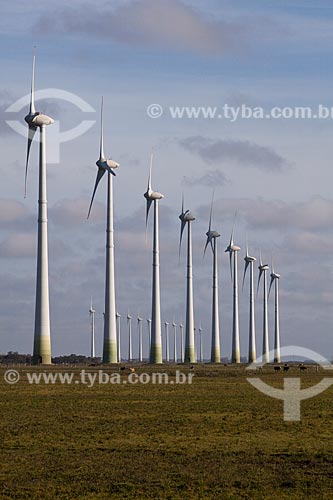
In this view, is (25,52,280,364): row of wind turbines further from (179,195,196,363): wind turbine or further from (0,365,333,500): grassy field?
(0,365,333,500): grassy field

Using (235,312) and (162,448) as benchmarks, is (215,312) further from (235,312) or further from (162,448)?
(162,448)

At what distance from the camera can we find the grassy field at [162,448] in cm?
3148

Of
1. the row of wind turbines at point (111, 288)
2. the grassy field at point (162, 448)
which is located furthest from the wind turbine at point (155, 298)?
the grassy field at point (162, 448)

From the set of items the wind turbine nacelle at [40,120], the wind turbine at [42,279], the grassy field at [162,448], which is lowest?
the grassy field at [162,448]

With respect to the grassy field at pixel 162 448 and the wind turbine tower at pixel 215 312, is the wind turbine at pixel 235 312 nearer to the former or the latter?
the wind turbine tower at pixel 215 312

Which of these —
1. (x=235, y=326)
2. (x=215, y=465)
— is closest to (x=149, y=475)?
(x=215, y=465)

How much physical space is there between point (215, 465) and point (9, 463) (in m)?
6.34

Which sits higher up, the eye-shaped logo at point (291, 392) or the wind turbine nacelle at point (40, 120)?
the wind turbine nacelle at point (40, 120)

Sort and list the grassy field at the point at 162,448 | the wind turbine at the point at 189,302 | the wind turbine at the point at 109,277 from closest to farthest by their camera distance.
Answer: the grassy field at the point at 162,448 < the wind turbine at the point at 109,277 < the wind turbine at the point at 189,302

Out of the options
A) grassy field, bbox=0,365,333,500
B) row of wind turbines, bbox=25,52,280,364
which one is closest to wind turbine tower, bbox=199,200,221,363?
row of wind turbines, bbox=25,52,280,364

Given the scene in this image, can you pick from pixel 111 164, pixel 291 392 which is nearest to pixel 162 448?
pixel 291 392

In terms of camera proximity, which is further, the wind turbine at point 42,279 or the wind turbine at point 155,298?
the wind turbine at point 155,298

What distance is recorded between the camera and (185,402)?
6469 cm

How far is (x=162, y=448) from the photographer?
40.8m
